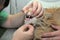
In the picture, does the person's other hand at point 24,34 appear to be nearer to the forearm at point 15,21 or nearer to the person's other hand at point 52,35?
the person's other hand at point 52,35

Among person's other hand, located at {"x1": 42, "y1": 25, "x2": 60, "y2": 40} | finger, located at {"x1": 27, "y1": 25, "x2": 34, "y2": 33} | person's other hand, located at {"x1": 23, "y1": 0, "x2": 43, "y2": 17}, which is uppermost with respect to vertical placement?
person's other hand, located at {"x1": 23, "y1": 0, "x2": 43, "y2": 17}

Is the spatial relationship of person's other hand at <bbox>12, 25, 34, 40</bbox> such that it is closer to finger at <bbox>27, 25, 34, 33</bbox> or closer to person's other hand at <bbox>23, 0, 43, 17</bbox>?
finger at <bbox>27, 25, 34, 33</bbox>

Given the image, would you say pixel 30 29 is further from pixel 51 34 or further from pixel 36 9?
pixel 36 9

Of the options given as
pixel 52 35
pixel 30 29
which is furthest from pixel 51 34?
pixel 30 29

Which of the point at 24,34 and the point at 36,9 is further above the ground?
the point at 36,9

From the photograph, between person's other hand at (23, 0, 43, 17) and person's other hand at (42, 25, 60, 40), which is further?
person's other hand at (23, 0, 43, 17)

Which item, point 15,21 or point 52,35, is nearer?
point 52,35

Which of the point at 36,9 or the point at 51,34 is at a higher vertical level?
the point at 36,9

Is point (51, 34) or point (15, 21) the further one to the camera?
point (15, 21)

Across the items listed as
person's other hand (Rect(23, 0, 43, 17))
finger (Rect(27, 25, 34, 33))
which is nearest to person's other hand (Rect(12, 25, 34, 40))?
finger (Rect(27, 25, 34, 33))

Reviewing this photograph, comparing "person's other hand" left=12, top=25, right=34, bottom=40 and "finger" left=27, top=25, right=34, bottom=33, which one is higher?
"finger" left=27, top=25, right=34, bottom=33

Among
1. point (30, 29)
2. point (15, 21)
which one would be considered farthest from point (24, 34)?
point (15, 21)

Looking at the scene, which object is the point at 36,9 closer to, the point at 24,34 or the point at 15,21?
the point at 15,21

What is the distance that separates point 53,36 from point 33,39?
0.12m
